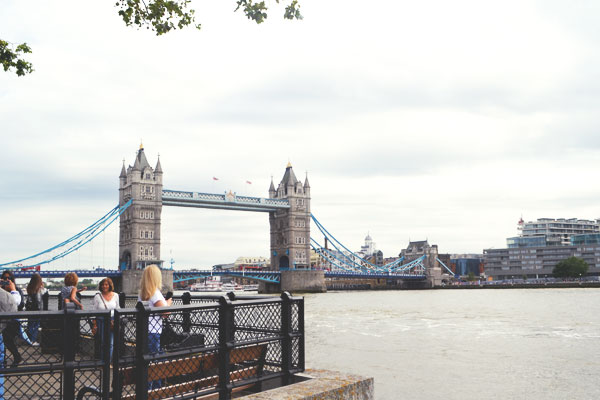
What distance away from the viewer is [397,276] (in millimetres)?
83250

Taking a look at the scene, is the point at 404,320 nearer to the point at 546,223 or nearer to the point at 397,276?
the point at 397,276

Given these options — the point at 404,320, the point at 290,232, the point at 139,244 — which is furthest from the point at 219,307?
the point at 290,232

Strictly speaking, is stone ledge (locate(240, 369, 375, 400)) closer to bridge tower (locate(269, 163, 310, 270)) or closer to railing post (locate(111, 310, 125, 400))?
railing post (locate(111, 310, 125, 400))

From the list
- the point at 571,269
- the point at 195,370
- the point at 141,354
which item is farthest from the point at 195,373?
the point at 571,269

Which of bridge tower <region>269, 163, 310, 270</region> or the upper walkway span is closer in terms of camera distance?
the upper walkway span

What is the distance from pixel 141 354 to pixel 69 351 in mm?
411

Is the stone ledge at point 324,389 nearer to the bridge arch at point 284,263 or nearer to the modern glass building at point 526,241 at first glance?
the bridge arch at point 284,263

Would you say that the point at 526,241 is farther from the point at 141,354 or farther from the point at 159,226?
the point at 141,354

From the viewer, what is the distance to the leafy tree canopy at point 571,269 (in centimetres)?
9219

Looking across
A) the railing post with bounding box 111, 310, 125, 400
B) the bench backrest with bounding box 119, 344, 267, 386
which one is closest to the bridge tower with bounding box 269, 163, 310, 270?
the bench backrest with bounding box 119, 344, 267, 386

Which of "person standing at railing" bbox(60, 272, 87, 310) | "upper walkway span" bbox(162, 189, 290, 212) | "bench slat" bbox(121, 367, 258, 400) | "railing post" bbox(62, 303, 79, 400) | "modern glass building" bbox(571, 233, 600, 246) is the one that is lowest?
"bench slat" bbox(121, 367, 258, 400)

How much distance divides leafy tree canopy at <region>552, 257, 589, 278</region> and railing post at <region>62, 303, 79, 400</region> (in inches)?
3940

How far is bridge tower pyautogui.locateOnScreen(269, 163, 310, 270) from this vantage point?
261ft

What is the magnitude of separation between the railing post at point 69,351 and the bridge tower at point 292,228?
75922mm
